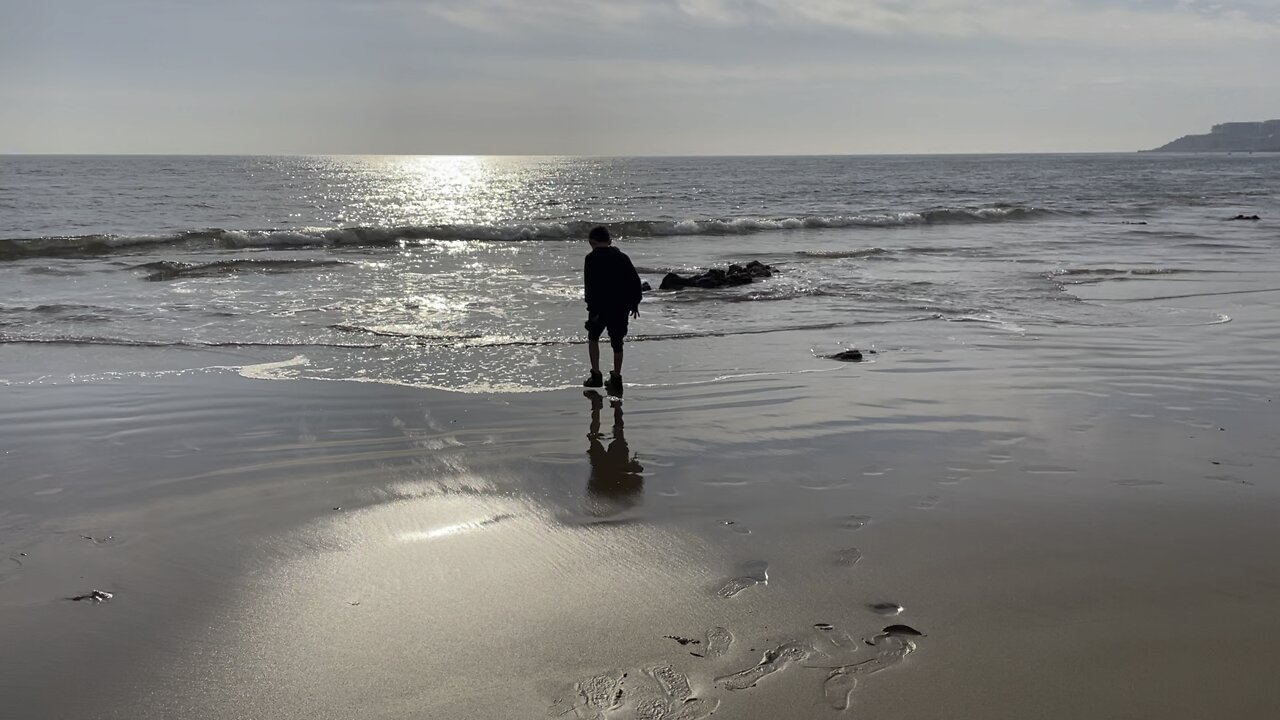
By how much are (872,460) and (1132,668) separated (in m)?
2.53

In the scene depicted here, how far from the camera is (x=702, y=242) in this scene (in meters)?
26.6

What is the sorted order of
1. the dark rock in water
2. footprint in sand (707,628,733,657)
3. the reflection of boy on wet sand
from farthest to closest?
the dark rock in water → the reflection of boy on wet sand → footprint in sand (707,628,733,657)

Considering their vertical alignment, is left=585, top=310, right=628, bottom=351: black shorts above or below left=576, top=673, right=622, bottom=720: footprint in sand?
above

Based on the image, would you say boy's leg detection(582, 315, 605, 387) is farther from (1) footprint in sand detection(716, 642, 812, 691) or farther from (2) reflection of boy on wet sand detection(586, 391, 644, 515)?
(1) footprint in sand detection(716, 642, 812, 691)

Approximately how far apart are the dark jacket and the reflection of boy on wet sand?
2.20 m

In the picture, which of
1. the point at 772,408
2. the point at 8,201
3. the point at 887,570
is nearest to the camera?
the point at 887,570

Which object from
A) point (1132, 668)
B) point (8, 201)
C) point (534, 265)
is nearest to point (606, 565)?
point (1132, 668)

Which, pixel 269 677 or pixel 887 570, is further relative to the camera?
pixel 887 570

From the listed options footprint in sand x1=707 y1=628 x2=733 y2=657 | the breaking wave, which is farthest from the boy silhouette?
the breaking wave

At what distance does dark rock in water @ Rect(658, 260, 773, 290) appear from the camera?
1541cm

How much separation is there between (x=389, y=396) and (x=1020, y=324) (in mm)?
7666

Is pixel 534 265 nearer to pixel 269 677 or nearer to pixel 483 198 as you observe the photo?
pixel 269 677

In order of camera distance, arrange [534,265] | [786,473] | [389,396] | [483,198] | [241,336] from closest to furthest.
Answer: [786,473] → [389,396] → [241,336] → [534,265] → [483,198]

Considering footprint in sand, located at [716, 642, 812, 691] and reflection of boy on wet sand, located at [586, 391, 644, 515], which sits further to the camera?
reflection of boy on wet sand, located at [586, 391, 644, 515]
